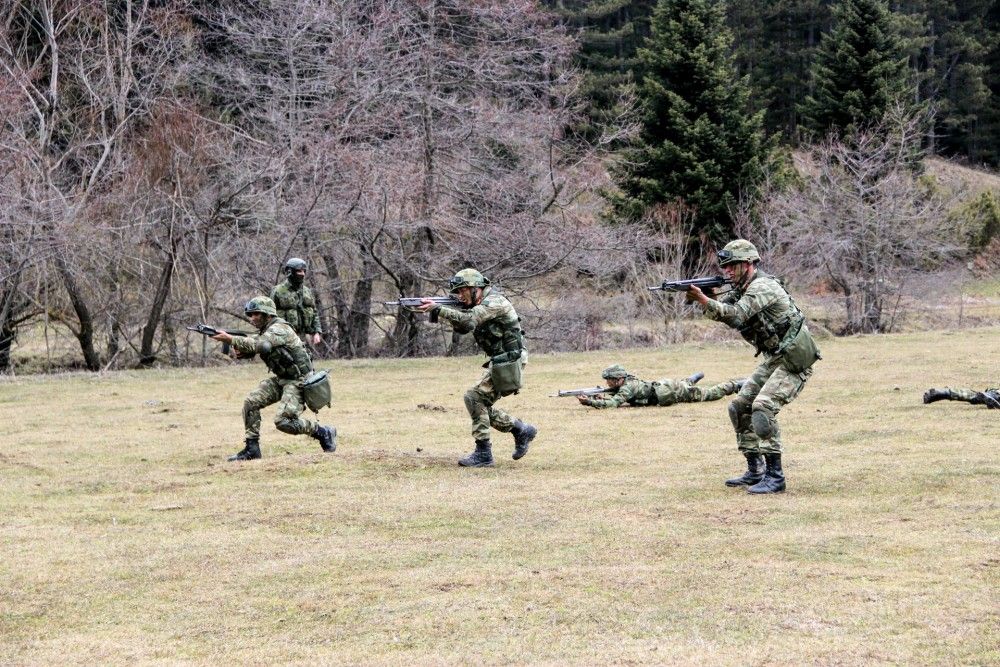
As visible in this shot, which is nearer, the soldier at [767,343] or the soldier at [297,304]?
the soldier at [767,343]

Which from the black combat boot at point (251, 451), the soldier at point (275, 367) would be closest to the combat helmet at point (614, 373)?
the soldier at point (275, 367)

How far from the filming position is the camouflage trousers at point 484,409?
12.2 meters

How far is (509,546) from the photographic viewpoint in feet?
29.5

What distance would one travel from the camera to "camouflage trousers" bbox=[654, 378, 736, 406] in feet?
58.5

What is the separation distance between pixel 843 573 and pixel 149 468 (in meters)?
7.73

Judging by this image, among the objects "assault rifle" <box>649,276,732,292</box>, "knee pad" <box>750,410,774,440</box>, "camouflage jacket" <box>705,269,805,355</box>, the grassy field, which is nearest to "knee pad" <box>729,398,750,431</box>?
"knee pad" <box>750,410,774,440</box>

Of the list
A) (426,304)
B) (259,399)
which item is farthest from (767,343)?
(259,399)

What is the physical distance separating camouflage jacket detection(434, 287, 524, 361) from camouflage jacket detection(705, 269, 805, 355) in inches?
90.5

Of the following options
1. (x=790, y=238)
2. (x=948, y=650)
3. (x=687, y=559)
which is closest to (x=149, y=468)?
(x=687, y=559)

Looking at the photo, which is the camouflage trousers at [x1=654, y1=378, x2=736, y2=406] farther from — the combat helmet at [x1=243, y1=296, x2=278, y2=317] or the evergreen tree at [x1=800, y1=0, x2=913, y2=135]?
the evergreen tree at [x1=800, y1=0, x2=913, y2=135]

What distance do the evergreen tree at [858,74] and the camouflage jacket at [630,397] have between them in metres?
28.1

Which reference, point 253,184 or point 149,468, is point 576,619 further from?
point 253,184

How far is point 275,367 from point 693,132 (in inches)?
1125

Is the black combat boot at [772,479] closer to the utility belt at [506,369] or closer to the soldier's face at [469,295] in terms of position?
the utility belt at [506,369]
